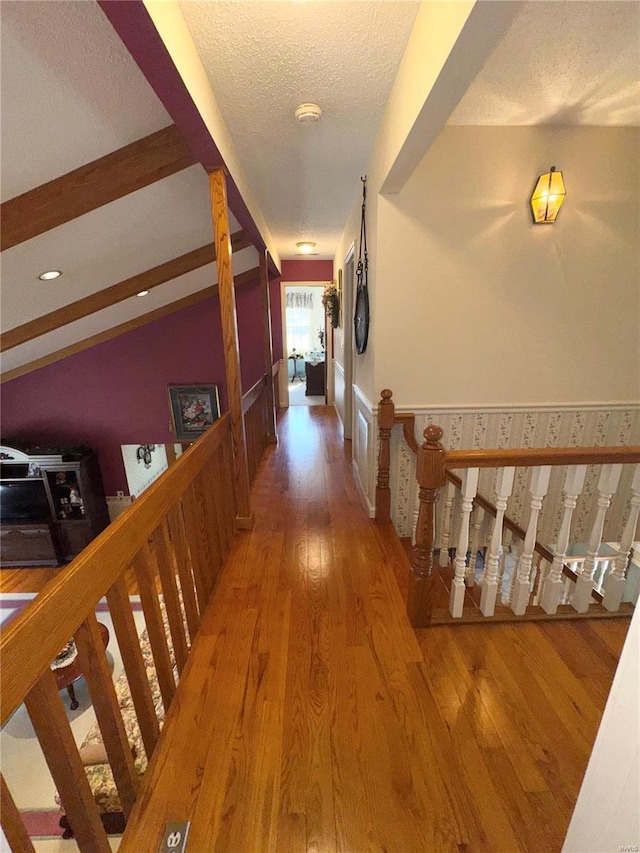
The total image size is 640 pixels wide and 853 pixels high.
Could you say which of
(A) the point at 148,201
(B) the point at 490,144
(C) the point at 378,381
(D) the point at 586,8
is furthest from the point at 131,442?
(D) the point at 586,8

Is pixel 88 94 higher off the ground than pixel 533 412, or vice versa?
pixel 88 94

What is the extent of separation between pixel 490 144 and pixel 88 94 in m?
2.05

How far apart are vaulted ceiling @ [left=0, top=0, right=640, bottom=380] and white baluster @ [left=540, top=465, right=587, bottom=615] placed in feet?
4.86

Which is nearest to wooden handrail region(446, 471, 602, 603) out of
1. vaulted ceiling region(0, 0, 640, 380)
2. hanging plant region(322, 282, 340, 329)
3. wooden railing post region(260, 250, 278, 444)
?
vaulted ceiling region(0, 0, 640, 380)

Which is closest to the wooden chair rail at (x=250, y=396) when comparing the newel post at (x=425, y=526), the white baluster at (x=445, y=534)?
the newel post at (x=425, y=526)

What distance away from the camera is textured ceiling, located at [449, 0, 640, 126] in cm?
131

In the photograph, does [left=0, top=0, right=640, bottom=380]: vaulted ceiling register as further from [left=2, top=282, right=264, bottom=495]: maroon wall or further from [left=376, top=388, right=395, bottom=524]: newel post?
[left=2, top=282, right=264, bottom=495]: maroon wall

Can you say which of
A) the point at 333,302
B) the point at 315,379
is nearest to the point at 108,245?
the point at 333,302

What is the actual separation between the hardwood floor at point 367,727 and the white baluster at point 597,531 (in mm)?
109

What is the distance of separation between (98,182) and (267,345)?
258cm

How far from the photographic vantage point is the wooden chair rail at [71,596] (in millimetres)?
625

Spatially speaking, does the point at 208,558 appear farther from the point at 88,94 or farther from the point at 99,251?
the point at 99,251

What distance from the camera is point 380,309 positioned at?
7.43 ft

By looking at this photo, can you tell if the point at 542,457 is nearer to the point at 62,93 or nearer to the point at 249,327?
the point at 62,93
